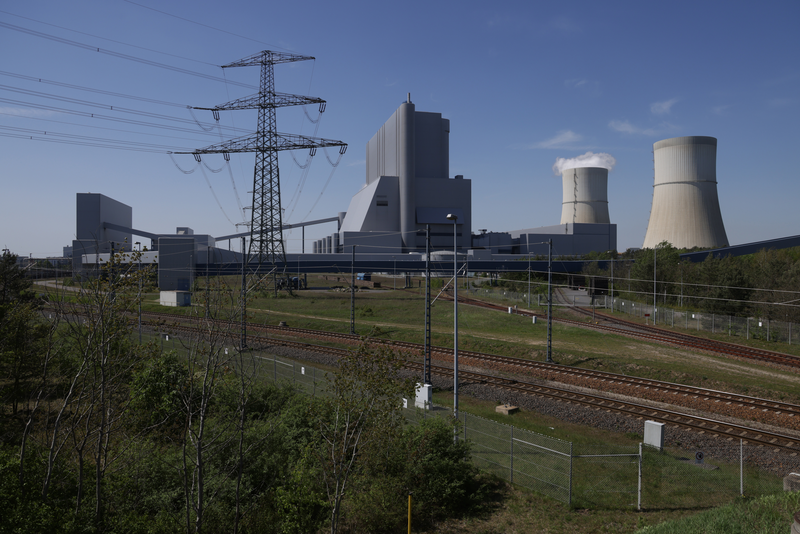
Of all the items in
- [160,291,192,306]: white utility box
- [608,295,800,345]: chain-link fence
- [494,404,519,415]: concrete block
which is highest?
[160,291,192,306]: white utility box

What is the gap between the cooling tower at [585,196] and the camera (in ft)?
288

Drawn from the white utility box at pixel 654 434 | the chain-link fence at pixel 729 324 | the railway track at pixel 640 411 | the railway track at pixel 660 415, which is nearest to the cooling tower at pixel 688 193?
the chain-link fence at pixel 729 324

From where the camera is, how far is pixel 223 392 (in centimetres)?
1644

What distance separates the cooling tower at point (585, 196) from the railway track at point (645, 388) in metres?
68.3

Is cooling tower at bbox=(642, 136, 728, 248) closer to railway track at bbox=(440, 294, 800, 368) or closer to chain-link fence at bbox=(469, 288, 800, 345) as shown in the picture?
chain-link fence at bbox=(469, 288, 800, 345)

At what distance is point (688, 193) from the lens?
5647 centimetres

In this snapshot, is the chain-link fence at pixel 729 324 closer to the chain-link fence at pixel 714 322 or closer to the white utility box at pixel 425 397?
the chain-link fence at pixel 714 322

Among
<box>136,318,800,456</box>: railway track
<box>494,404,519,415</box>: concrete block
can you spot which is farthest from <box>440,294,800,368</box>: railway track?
<box>494,404,519,415</box>: concrete block

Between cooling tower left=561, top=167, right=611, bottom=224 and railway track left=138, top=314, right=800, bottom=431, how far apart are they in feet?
224

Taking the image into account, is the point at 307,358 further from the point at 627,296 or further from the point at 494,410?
the point at 627,296

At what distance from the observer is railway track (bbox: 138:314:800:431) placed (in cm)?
1777

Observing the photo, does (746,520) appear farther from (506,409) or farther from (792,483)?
(506,409)

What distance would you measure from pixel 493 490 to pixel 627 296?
5114 cm

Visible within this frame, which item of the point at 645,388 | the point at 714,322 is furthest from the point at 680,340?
the point at 645,388
